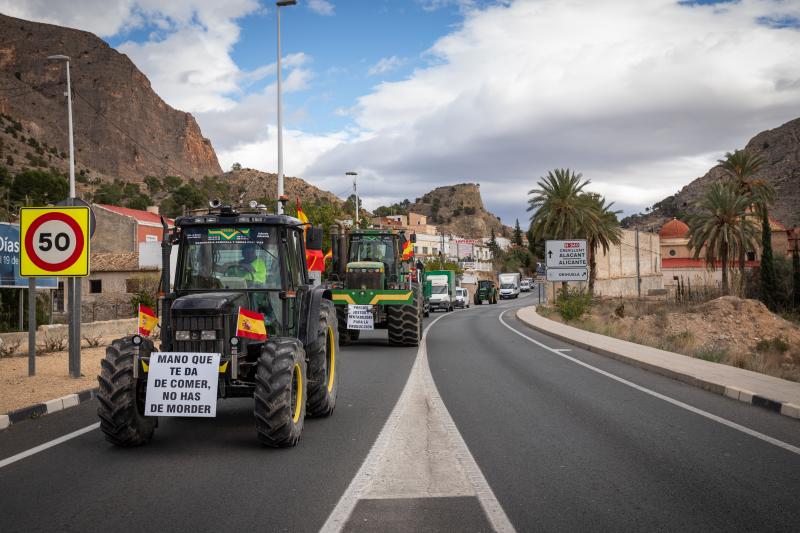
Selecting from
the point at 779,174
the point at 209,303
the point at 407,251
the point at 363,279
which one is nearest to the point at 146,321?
the point at 209,303

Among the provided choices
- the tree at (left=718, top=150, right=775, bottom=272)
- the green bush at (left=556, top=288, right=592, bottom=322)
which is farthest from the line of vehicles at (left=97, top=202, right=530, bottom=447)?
the tree at (left=718, top=150, right=775, bottom=272)

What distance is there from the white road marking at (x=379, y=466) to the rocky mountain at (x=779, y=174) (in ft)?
353

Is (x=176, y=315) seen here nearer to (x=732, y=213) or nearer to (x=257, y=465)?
(x=257, y=465)

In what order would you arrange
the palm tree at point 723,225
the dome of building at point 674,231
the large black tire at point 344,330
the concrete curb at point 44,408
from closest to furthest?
1. the concrete curb at point 44,408
2. the large black tire at point 344,330
3. the palm tree at point 723,225
4. the dome of building at point 674,231

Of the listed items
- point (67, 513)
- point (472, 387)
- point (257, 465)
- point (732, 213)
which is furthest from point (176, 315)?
point (732, 213)

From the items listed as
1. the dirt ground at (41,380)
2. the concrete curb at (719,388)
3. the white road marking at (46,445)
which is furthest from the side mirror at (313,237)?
the concrete curb at (719,388)

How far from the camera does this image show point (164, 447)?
24.7ft

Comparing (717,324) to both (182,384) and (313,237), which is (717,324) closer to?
(313,237)

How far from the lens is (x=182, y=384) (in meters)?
7.12

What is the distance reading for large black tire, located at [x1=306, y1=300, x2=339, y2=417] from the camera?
8672 mm

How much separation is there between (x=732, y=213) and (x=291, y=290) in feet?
190

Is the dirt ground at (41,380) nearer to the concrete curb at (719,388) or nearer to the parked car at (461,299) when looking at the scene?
the concrete curb at (719,388)

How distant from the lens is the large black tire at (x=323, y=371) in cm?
867

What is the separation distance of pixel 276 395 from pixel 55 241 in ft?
25.3
